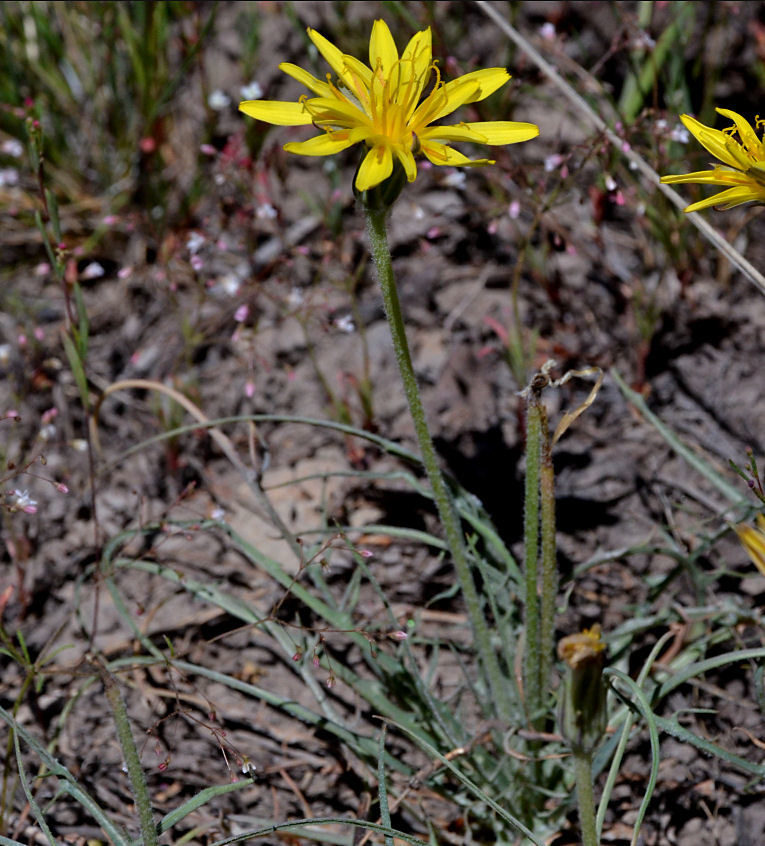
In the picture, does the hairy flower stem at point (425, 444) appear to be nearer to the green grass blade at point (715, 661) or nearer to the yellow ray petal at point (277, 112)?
→ the yellow ray petal at point (277, 112)

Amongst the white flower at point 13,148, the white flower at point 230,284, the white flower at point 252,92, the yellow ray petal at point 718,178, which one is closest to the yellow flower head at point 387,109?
the yellow ray petal at point 718,178

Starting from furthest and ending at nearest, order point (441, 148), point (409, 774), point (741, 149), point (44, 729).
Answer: point (44, 729)
point (409, 774)
point (741, 149)
point (441, 148)

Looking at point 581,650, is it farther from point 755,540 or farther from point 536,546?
point 755,540

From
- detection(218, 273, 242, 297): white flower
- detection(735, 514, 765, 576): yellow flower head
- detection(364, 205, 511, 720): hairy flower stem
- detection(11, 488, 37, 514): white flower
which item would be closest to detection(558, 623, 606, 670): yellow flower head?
detection(364, 205, 511, 720): hairy flower stem

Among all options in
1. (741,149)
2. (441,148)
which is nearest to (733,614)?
(741,149)

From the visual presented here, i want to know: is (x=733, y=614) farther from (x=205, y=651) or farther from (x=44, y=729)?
(x=44, y=729)

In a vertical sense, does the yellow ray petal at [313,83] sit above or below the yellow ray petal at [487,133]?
above

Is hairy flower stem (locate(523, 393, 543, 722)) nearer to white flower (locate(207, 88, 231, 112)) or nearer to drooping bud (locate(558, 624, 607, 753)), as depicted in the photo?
drooping bud (locate(558, 624, 607, 753))
